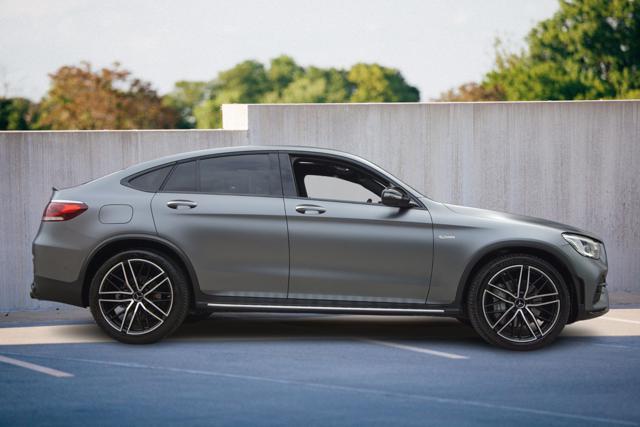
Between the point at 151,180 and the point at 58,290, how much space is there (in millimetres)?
1188

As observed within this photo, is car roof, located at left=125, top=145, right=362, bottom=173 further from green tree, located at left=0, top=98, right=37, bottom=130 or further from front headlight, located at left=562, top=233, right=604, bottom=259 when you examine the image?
green tree, located at left=0, top=98, right=37, bottom=130

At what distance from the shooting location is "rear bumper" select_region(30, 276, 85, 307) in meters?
8.38

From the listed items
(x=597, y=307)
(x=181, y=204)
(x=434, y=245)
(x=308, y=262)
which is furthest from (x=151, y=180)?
(x=597, y=307)

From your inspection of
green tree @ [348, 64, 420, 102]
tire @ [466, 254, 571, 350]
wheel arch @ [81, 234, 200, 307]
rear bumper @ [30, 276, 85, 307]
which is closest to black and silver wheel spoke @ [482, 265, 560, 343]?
tire @ [466, 254, 571, 350]

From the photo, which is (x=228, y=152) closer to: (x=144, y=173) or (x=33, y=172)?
(x=144, y=173)

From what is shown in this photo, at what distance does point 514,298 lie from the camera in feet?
27.1

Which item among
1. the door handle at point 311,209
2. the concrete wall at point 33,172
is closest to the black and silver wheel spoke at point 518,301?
the door handle at point 311,209

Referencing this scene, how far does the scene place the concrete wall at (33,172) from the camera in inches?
445

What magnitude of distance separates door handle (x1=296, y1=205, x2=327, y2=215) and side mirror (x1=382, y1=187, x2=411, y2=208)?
0.51 meters

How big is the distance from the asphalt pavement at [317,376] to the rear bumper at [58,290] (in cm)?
43

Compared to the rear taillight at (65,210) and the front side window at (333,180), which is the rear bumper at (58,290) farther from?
the front side window at (333,180)

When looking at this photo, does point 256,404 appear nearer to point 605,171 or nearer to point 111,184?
point 111,184

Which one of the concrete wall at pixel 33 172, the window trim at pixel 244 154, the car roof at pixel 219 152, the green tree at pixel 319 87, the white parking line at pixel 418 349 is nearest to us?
the white parking line at pixel 418 349

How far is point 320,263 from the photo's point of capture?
27.2ft
